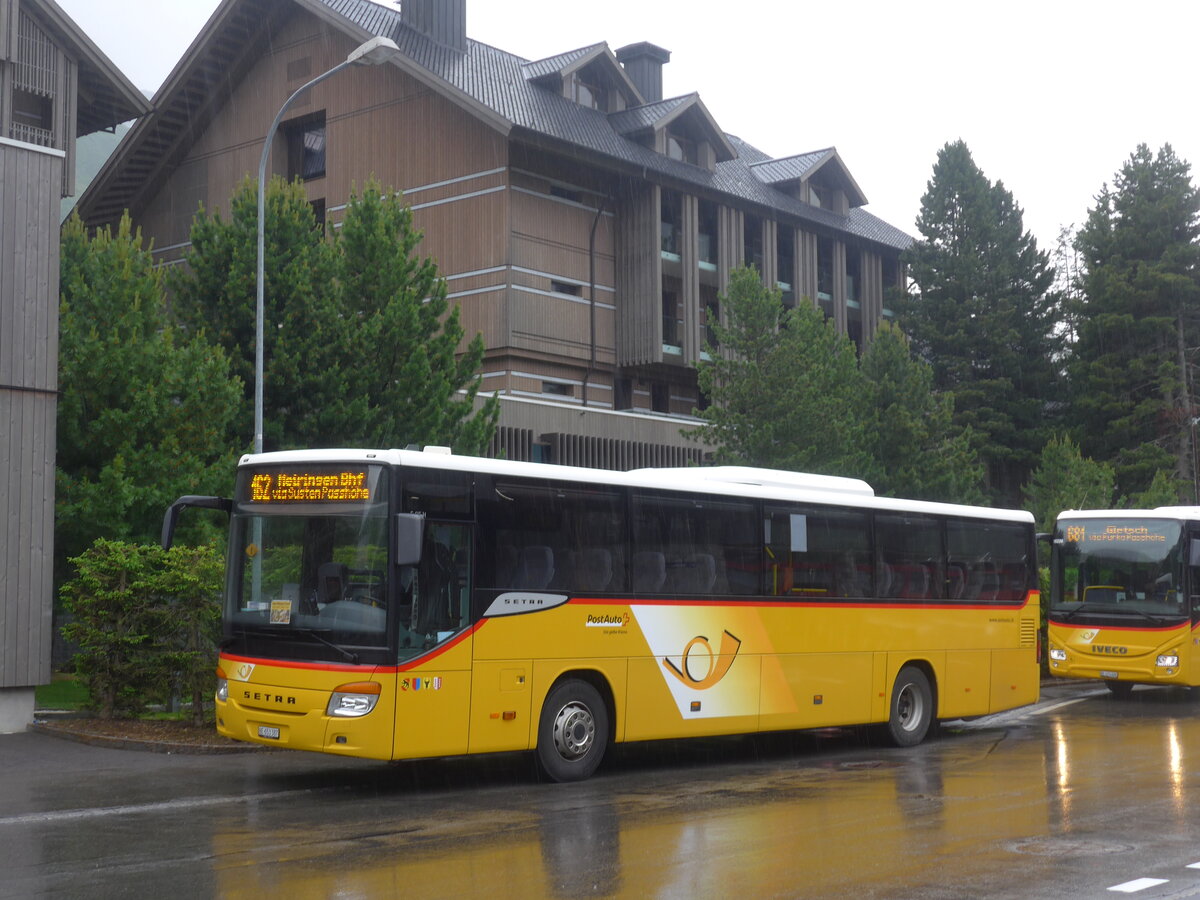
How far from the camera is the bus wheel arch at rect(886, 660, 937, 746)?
16.9m

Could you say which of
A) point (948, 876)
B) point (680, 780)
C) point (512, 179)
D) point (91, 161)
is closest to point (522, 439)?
point (512, 179)

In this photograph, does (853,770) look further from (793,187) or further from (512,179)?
(793,187)

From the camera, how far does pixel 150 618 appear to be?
53.0 ft

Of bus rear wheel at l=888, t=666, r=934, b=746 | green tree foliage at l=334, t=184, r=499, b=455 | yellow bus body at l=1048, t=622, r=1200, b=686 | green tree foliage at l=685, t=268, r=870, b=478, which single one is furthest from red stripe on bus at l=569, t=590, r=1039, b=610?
green tree foliage at l=685, t=268, r=870, b=478

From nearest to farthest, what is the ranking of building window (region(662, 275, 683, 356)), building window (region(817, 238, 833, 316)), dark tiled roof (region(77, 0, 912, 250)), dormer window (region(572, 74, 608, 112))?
dark tiled roof (region(77, 0, 912, 250)) → dormer window (region(572, 74, 608, 112)) → building window (region(662, 275, 683, 356)) → building window (region(817, 238, 833, 316))

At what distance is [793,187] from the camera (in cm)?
A: 4966

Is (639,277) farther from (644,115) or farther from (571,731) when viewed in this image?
(571,731)

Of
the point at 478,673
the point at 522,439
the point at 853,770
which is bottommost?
the point at 853,770

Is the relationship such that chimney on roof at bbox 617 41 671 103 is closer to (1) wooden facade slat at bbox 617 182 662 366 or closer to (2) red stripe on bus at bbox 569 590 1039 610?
(1) wooden facade slat at bbox 617 182 662 366

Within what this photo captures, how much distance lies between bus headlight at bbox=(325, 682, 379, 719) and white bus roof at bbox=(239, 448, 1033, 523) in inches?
72.7

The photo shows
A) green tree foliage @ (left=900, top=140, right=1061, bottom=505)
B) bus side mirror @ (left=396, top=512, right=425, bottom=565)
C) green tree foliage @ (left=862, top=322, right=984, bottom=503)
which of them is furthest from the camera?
green tree foliage @ (left=900, top=140, right=1061, bottom=505)

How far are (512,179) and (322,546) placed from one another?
28.5 m

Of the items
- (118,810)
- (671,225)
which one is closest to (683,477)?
(118,810)

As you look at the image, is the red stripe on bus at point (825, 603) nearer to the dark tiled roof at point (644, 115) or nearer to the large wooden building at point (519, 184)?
the large wooden building at point (519, 184)
